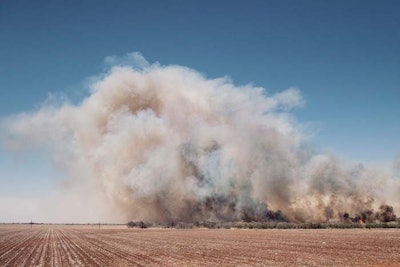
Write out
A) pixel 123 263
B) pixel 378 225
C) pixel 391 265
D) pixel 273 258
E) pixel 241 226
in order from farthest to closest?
pixel 241 226
pixel 378 225
pixel 273 258
pixel 123 263
pixel 391 265

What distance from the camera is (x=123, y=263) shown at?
1151 inches

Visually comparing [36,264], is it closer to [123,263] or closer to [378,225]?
[123,263]

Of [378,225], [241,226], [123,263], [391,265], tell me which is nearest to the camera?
[391,265]

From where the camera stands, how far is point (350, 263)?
87.7 ft

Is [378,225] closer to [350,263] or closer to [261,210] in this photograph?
[261,210]

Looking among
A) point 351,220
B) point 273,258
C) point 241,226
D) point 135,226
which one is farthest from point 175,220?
point 273,258

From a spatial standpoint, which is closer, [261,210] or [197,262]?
[197,262]

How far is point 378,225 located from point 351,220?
134 ft

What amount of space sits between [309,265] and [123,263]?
514 inches

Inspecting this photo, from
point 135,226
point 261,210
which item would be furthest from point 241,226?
point 135,226

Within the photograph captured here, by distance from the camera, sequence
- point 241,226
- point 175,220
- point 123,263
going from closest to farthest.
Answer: point 123,263
point 241,226
point 175,220

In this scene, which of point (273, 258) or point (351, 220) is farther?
point (351, 220)

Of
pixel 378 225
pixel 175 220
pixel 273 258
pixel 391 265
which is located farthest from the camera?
pixel 175 220

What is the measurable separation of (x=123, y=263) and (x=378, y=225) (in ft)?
312
